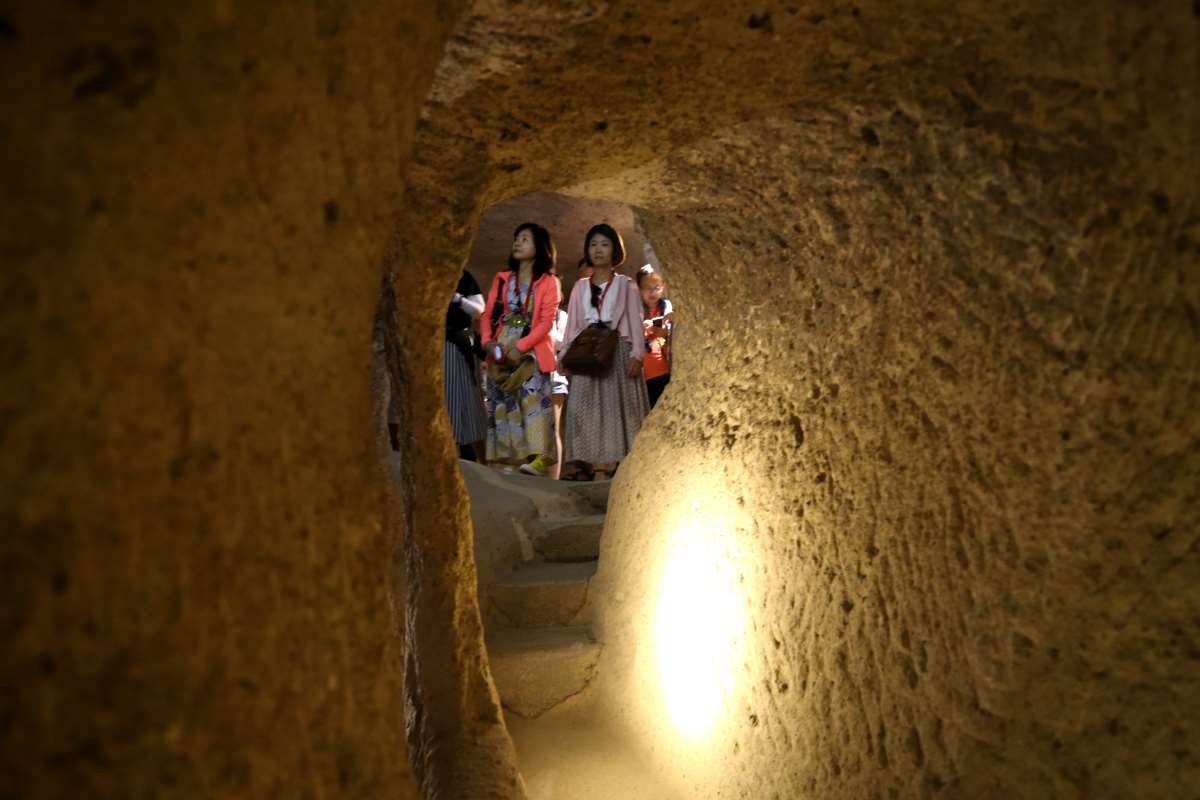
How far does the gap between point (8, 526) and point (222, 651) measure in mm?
202

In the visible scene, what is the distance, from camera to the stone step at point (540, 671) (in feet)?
8.54

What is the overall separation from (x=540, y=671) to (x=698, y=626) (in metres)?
0.71

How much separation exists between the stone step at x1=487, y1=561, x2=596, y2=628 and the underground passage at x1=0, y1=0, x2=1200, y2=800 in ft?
0.58

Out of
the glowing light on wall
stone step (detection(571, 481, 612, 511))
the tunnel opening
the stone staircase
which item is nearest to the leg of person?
the tunnel opening

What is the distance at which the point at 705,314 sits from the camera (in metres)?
2.38

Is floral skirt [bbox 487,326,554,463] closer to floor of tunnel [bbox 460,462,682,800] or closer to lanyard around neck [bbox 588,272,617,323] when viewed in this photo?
lanyard around neck [bbox 588,272,617,323]

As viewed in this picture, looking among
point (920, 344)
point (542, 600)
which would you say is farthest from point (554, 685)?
point (920, 344)

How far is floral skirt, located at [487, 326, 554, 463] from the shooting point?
446 cm

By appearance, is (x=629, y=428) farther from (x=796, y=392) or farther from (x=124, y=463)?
(x=124, y=463)

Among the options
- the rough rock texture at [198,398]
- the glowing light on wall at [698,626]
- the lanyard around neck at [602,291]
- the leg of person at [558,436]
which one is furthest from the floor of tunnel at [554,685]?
the rough rock texture at [198,398]

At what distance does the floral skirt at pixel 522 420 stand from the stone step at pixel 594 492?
62 centimetres

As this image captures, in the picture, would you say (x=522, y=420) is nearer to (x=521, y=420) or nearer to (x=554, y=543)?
(x=521, y=420)

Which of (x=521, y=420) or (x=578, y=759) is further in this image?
(x=521, y=420)

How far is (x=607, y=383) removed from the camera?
429 cm
